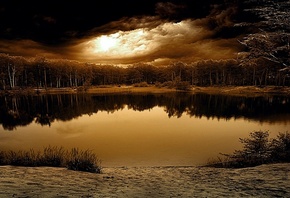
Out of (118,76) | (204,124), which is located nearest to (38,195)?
(204,124)

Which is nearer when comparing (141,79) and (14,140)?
(14,140)

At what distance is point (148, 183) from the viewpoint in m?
10.1

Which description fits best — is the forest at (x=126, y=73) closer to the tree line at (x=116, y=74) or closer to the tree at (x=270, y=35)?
the tree line at (x=116, y=74)

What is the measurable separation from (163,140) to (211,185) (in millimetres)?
12236

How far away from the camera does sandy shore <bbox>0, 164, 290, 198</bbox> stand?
834cm

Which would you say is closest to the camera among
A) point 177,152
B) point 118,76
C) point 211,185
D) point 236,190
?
point 236,190

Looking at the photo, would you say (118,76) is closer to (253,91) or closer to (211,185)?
(253,91)

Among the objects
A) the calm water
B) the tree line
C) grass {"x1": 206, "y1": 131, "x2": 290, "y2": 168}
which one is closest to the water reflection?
the calm water

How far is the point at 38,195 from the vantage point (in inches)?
308

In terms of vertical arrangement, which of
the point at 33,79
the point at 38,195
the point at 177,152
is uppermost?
the point at 33,79

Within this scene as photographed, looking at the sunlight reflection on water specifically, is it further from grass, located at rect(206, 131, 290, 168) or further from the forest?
the forest

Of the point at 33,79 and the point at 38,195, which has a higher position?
the point at 33,79

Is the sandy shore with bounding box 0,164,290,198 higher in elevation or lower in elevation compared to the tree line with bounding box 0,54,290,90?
lower

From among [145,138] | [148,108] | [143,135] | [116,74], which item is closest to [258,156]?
[145,138]
